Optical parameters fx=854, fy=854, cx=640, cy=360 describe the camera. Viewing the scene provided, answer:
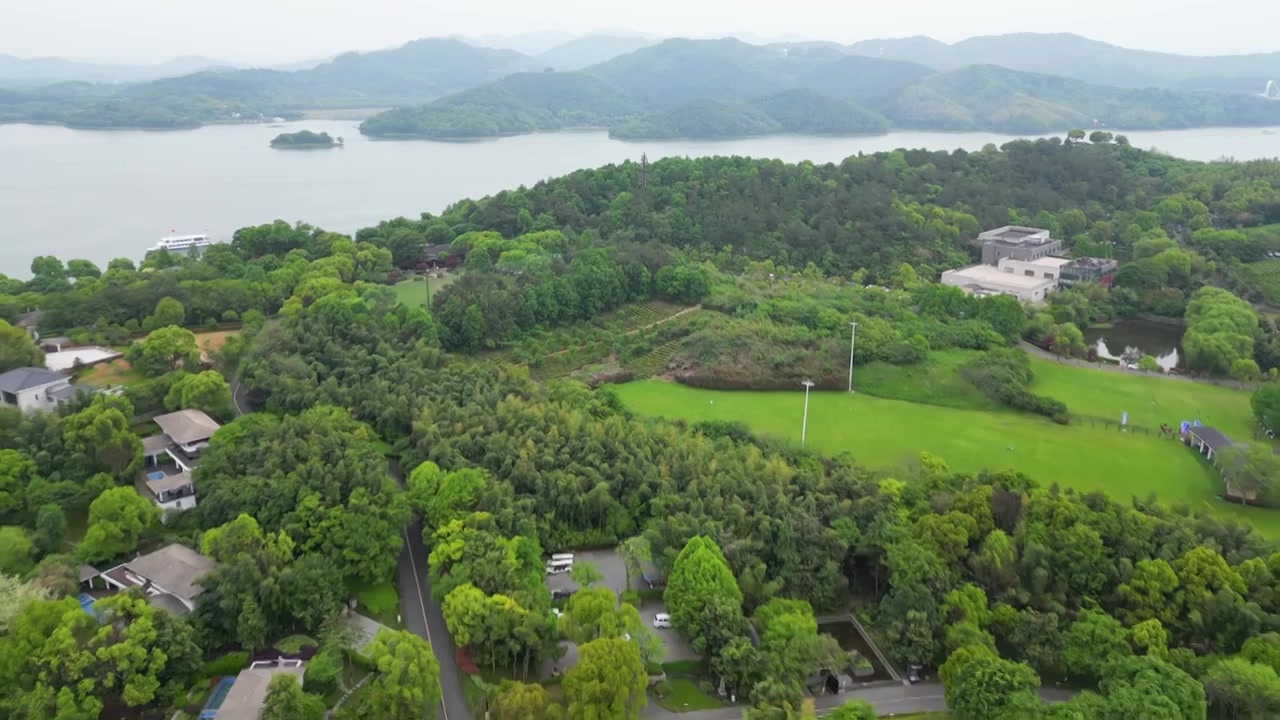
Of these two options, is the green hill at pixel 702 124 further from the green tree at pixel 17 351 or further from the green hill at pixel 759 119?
the green tree at pixel 17 351

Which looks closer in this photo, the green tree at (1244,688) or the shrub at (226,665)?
the green tree at (1244,688)

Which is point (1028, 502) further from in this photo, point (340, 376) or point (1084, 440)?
point (340, 376)

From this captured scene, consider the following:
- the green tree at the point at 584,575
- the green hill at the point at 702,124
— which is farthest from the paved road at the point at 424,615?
the green hill at the point at 702,124

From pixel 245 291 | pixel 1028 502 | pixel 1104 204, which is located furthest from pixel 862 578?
pixel 1104 204

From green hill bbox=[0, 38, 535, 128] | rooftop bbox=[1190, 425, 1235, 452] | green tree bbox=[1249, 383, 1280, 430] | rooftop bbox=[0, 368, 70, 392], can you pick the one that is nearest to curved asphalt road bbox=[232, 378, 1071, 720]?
rooftop bbox=[1190, 425, 1235, 452]

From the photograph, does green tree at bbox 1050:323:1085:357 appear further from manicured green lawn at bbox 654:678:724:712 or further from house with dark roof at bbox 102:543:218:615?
house with dark roof at bbox 102:543:218:615

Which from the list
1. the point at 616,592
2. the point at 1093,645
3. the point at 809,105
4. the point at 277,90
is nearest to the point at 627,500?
the point at 616,592
